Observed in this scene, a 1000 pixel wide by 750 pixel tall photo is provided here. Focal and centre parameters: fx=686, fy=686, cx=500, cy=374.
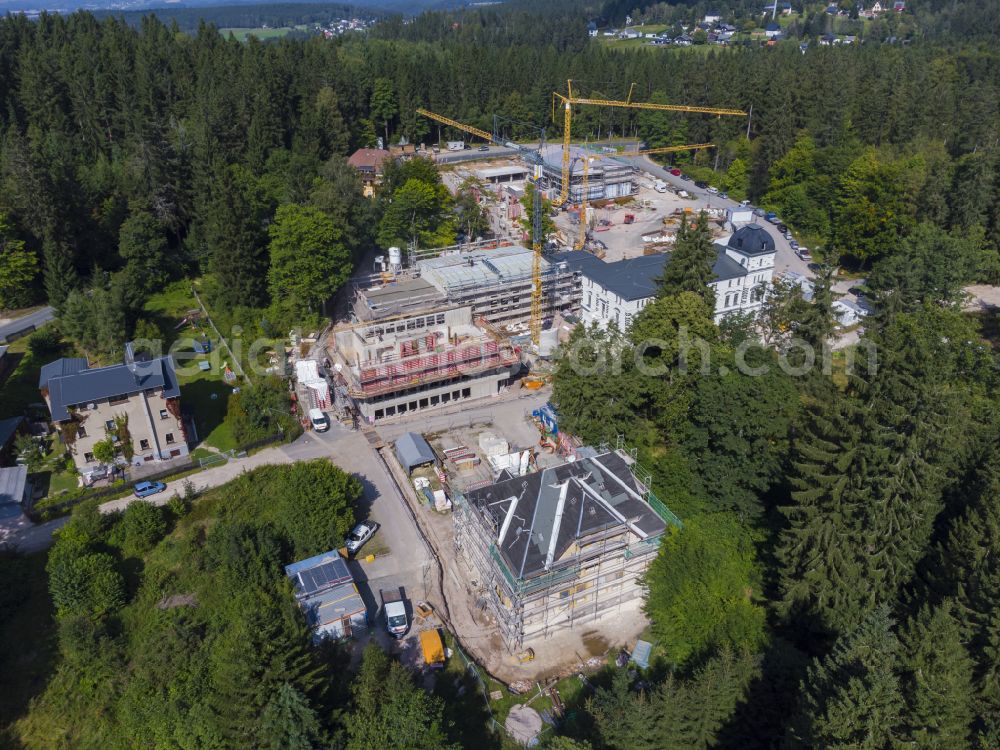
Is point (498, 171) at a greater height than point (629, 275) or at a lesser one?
lesser

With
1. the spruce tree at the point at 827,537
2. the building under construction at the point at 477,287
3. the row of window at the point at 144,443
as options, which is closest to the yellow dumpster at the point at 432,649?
the spruce tree at the point at 827,537

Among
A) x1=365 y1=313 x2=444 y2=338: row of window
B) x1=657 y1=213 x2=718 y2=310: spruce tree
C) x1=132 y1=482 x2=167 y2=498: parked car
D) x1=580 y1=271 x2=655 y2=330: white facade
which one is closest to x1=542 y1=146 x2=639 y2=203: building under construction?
x1=580 y1=271 x2=655 y2=330: white facade

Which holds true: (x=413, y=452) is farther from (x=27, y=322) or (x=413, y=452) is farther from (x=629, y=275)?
(x=27, y=322)

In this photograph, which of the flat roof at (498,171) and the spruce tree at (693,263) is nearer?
the spruce tree at (693,263)

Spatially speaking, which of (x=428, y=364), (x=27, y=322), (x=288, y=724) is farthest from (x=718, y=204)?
(x=288, y=724)

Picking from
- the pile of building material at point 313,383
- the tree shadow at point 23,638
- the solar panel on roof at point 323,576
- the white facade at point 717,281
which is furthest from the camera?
the white facade at point 717,281

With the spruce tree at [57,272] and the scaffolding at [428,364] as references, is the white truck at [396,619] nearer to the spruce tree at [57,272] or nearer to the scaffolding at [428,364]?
the scaffolding at [428,364]

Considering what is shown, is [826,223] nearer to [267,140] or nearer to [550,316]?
[550,316]

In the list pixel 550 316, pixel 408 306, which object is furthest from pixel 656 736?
pixel 550 316
